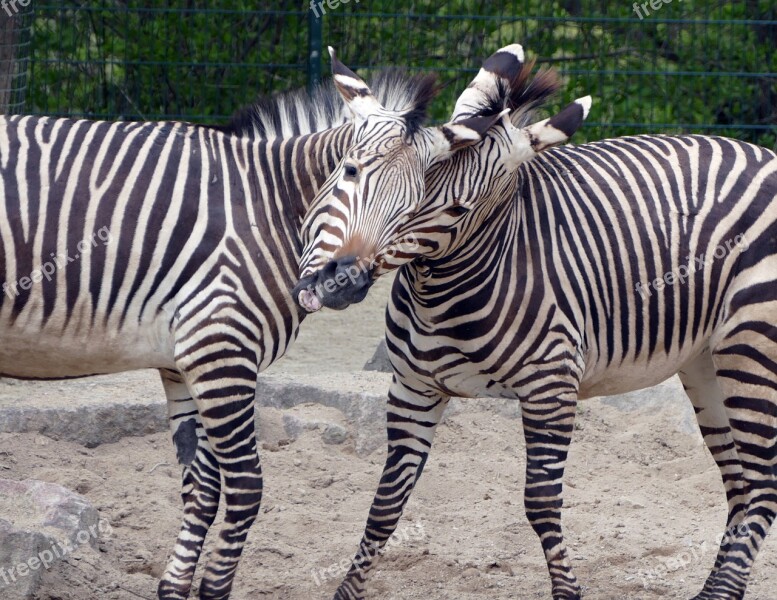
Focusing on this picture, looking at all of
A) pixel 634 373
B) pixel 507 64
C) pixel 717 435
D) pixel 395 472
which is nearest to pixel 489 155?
pixel 507 64

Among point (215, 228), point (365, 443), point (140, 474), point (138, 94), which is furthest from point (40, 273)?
point (138, 94)

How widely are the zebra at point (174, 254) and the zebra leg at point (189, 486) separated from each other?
30 millimetres

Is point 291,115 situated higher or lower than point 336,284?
Answer: higher

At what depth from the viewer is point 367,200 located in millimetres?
3906

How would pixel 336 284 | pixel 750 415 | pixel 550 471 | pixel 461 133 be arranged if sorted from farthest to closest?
pixel 750 415 → pixel 550 471 → pixel 461 133 → pixel 336 284

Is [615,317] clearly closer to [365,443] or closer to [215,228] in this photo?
[215,228]

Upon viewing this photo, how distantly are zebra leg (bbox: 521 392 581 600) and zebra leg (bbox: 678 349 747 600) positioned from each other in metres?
0.82

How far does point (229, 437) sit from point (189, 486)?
0.64 m

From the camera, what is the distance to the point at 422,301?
4504mm

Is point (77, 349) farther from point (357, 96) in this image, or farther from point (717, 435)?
point (717, 435)

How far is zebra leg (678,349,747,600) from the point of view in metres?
5.09

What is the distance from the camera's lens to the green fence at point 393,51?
31.5 feet

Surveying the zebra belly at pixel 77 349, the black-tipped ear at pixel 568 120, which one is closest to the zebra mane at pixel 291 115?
the black-tipped ear at pixel 568 120

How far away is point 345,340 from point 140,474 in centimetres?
322
